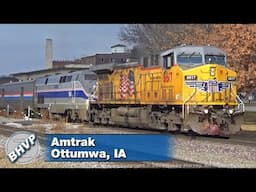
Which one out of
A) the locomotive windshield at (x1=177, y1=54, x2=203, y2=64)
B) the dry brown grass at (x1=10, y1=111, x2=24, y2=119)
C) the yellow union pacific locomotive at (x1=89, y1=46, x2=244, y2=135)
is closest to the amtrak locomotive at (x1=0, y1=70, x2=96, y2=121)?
the dry brown grass at (x1=10, y1=111, x2=24, y2=119)

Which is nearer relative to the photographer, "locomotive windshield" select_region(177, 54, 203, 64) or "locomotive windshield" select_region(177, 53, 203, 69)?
"locomotive windshield" select_region(177, 53, 203, 69)

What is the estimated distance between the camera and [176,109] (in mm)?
18297

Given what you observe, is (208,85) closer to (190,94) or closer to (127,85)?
(190,94)

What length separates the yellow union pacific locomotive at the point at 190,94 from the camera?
58.1 feet

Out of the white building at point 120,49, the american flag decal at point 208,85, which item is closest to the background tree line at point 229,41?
the white building at point 120,49

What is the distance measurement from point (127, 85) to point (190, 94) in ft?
14.6

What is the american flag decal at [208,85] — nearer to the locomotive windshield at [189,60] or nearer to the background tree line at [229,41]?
the locomotive windshield at [189,60]

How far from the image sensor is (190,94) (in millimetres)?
17844

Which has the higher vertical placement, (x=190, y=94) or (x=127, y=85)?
(x=127, y=85)

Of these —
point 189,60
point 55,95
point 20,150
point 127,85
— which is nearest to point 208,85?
point 189,60
